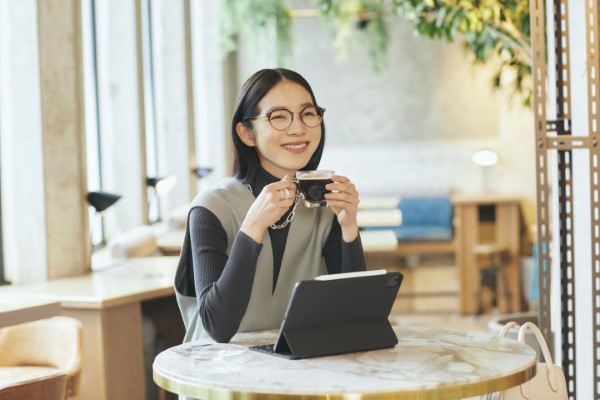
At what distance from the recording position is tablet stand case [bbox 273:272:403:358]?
79.4 inches

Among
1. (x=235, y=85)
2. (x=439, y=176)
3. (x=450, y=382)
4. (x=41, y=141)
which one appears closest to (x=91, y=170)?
(x=41, y=141)

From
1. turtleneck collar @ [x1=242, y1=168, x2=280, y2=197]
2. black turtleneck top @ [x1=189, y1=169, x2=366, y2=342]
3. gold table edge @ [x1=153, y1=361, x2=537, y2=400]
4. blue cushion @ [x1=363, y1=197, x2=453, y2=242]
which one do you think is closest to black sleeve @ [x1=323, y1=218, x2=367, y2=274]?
black turtleneck top @ [x1=189, y1=169, x2=366, y2=342]

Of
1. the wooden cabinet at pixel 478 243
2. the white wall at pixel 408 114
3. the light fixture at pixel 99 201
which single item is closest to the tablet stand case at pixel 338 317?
the light fixture at pixel 99 201

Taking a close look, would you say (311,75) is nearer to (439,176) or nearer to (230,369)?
(439,176)

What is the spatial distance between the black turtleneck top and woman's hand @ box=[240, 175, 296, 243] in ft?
0.08

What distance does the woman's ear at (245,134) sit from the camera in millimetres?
2518

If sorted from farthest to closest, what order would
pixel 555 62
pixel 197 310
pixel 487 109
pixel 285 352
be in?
1. pixel 487 109
2. pixel 555 62
3. pixel 197 310
4. pixel 285 352

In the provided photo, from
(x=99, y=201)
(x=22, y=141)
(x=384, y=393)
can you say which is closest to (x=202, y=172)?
(x=99, y=201)

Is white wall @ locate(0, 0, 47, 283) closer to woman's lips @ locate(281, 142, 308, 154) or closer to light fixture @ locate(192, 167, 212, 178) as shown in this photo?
woman's lips @ locate(281, 142, 308, 154)

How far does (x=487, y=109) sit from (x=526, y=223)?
1352 millimetres

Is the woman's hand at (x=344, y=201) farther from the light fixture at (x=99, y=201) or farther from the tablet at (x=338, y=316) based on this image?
the light fixture at (x=99, y=201)

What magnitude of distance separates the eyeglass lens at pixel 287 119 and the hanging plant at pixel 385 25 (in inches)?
88.7

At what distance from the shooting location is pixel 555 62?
125 inches

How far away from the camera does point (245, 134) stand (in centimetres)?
253
